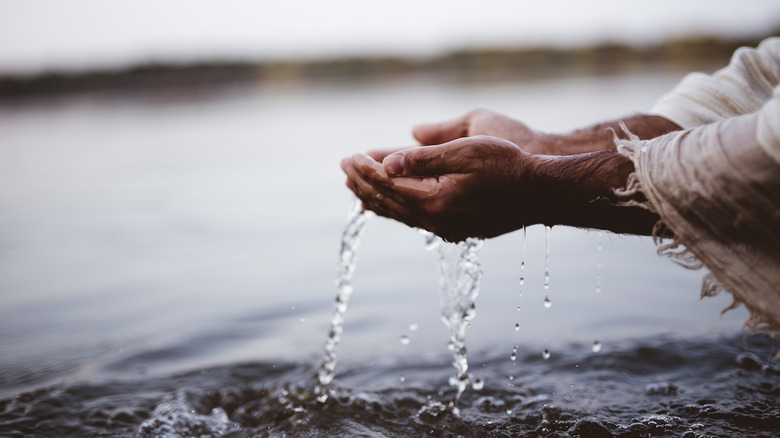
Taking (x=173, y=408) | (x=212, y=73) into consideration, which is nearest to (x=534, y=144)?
(x=173, y=408)

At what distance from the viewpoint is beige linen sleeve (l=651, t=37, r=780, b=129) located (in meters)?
2.41

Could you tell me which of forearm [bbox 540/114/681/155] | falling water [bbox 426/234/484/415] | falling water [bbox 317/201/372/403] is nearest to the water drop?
falling water [bbox 426/234/484/415]

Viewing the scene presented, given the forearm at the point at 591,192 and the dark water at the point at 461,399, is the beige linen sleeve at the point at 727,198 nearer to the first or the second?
the forearm at the point at 591,192

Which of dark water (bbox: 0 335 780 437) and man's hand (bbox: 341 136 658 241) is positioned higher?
man's hand (bbox: 341 136 658 241)

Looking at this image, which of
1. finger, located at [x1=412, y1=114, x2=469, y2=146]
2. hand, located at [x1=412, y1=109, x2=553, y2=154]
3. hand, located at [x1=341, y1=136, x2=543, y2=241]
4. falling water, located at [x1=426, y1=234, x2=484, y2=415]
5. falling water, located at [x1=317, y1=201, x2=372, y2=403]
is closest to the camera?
hand, located at [x1=341, y1=136, x2=543, y2=241]

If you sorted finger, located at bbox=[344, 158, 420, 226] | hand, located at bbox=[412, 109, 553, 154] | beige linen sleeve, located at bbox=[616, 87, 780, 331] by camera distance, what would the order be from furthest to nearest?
hand, located at bbox=[412, 109, 553, 154] < finger, located at bbox=[344, 158, 420, 226] < beige linen sleeve, located at bbox=[616, 87, 780, 331]

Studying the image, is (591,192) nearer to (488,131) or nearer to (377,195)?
(377,195)

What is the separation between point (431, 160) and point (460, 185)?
14 cm

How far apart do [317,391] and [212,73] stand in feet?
128

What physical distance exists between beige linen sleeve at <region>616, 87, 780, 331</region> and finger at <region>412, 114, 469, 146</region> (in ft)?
4.47

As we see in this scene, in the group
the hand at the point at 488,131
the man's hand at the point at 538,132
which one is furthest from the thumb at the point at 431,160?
the hand at the point at 488,131

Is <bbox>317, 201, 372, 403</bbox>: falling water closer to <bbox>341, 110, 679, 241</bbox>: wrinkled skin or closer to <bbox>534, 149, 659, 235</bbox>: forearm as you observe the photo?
<bbox>341, 110, 679, 241</bbox>: wrinkled skin

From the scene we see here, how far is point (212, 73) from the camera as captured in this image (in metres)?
39.2

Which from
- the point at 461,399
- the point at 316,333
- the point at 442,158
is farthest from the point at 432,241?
the point at 316,333
